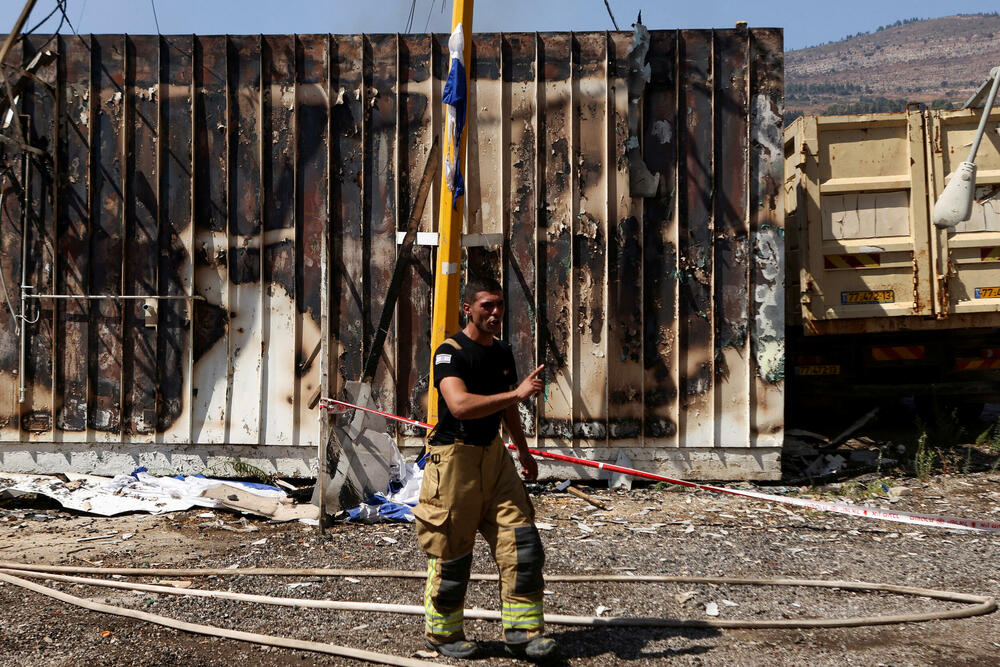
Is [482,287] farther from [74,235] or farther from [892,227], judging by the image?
[892,227]

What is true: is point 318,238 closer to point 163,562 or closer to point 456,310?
point 456,310

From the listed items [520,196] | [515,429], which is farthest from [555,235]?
[515,429]

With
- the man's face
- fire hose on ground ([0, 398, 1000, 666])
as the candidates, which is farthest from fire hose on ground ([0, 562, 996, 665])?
the man's face

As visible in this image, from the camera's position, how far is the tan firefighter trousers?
356 centimetres

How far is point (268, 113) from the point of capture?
7.28 metres

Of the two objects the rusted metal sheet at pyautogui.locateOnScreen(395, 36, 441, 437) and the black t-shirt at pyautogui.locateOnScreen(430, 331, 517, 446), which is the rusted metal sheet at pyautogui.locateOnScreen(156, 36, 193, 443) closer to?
the rusted metal sheet at pyautogui.locateOnScreen(395, 36, 441, 437)

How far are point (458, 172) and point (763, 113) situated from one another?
286 centimetres

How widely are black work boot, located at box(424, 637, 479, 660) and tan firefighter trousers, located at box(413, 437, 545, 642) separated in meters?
0.03

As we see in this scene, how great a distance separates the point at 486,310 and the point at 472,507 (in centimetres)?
86

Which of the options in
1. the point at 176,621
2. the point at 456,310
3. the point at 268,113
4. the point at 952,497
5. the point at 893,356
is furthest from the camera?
the point at 893,356

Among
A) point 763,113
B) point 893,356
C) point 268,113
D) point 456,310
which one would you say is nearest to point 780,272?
point 763,113

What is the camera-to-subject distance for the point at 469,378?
3.63 meters

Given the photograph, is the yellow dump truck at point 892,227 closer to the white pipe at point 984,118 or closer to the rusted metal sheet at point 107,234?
the white pipe at point 984,118

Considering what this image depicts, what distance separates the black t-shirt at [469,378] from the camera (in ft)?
11.9
